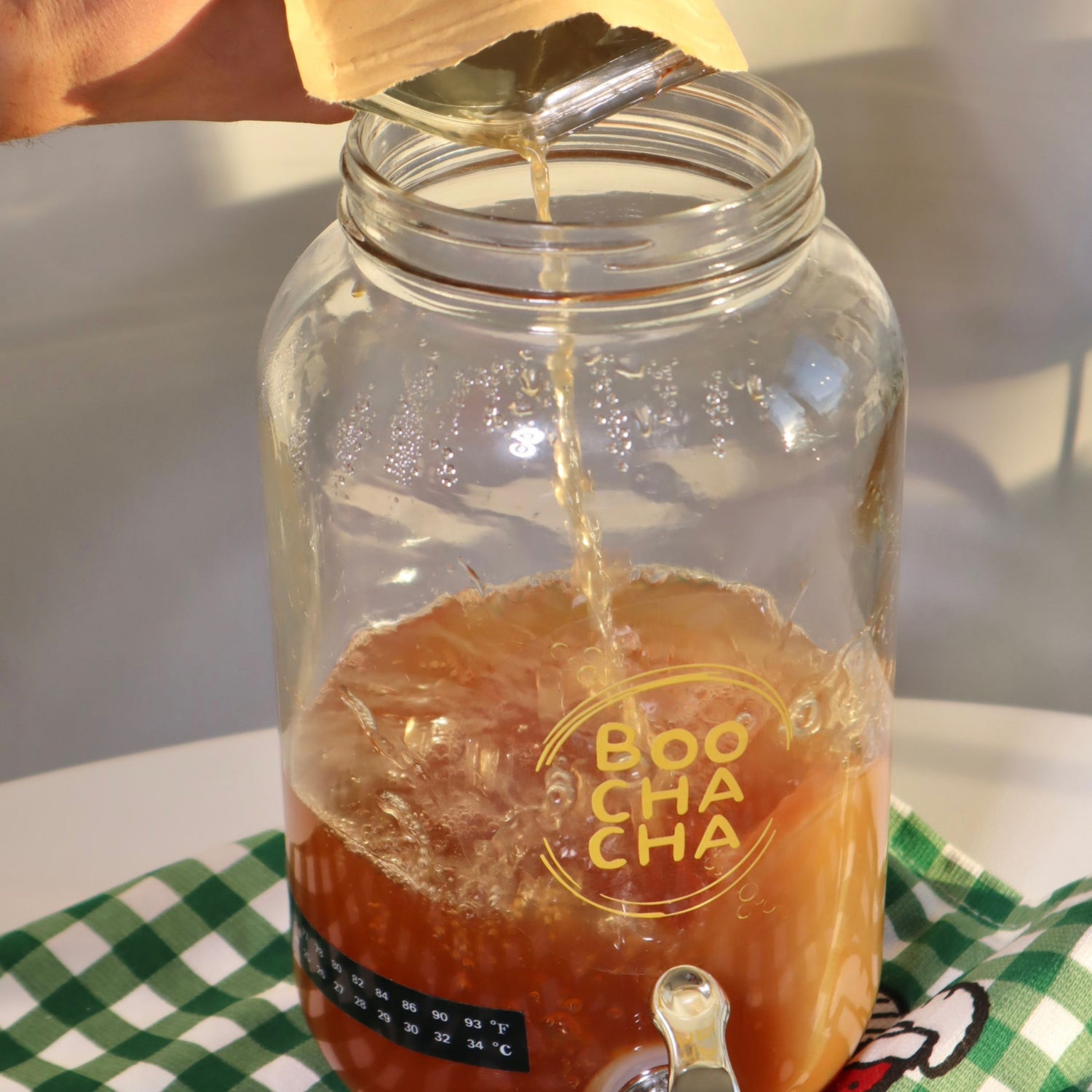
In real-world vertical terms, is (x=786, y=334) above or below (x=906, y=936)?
above

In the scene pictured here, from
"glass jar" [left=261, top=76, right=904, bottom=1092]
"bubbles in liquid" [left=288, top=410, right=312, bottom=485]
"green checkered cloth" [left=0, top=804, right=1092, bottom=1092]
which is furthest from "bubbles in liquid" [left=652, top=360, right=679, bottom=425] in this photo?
"green checkered cloth" [left=0, top=804, right=1092, bottom=1092]

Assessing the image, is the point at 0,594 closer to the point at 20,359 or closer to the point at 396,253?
the point at 20,359

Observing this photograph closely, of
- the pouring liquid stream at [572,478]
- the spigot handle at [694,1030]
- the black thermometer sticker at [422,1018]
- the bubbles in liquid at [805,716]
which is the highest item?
the pouring liquid stream at [572,478]

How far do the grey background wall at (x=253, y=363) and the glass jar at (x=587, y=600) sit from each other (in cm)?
31

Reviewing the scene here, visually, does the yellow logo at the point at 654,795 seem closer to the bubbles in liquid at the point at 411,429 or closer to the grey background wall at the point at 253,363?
the bubbles in liquid at the point at 411,429

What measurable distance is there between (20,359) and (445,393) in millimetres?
426

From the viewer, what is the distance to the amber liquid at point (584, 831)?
0.44 metres

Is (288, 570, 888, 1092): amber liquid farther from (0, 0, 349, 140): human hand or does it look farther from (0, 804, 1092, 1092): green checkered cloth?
(0, 0, 349, 140): human hand

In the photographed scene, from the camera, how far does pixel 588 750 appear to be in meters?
0.44

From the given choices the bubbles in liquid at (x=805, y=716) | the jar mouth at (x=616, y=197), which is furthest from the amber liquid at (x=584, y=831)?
the jar mouth at (x=616, y=197)

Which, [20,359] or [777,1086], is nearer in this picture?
[777,1086]

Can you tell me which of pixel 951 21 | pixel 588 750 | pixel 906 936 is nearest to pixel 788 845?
pixel 588 750

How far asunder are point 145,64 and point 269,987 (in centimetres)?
34

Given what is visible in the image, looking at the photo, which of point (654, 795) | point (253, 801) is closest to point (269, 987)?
point (253, 801)
